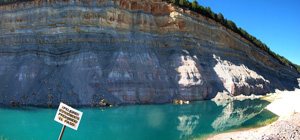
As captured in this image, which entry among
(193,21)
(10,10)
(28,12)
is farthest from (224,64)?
(10,10)

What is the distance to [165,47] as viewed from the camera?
104 ft

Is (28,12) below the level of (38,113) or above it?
above

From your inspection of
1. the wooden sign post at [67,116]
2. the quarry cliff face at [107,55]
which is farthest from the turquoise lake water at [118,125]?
the wooden sign post at [67,116]

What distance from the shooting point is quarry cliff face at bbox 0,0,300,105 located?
23016mm

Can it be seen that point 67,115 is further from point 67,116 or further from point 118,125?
point 118,125

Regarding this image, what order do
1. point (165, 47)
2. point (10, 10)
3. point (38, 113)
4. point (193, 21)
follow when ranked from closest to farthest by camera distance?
point (38, 113) < point (10, 10) < point (165, 47) < point (193, 21)

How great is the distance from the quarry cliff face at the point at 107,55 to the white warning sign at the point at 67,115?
1644cm

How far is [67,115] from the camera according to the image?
5.83m

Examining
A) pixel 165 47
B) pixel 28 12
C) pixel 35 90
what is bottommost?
pixel 35 90

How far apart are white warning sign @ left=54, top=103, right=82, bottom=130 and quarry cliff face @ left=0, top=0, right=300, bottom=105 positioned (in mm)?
16442

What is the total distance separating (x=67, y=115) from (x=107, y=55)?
20.9 metres

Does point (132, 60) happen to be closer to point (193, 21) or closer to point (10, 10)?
point (193, 21)

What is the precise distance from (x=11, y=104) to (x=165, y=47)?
20.8 metres

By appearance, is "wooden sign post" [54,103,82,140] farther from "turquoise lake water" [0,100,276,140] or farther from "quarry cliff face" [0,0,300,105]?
"quarry cliff face" [0,0,300,105]
